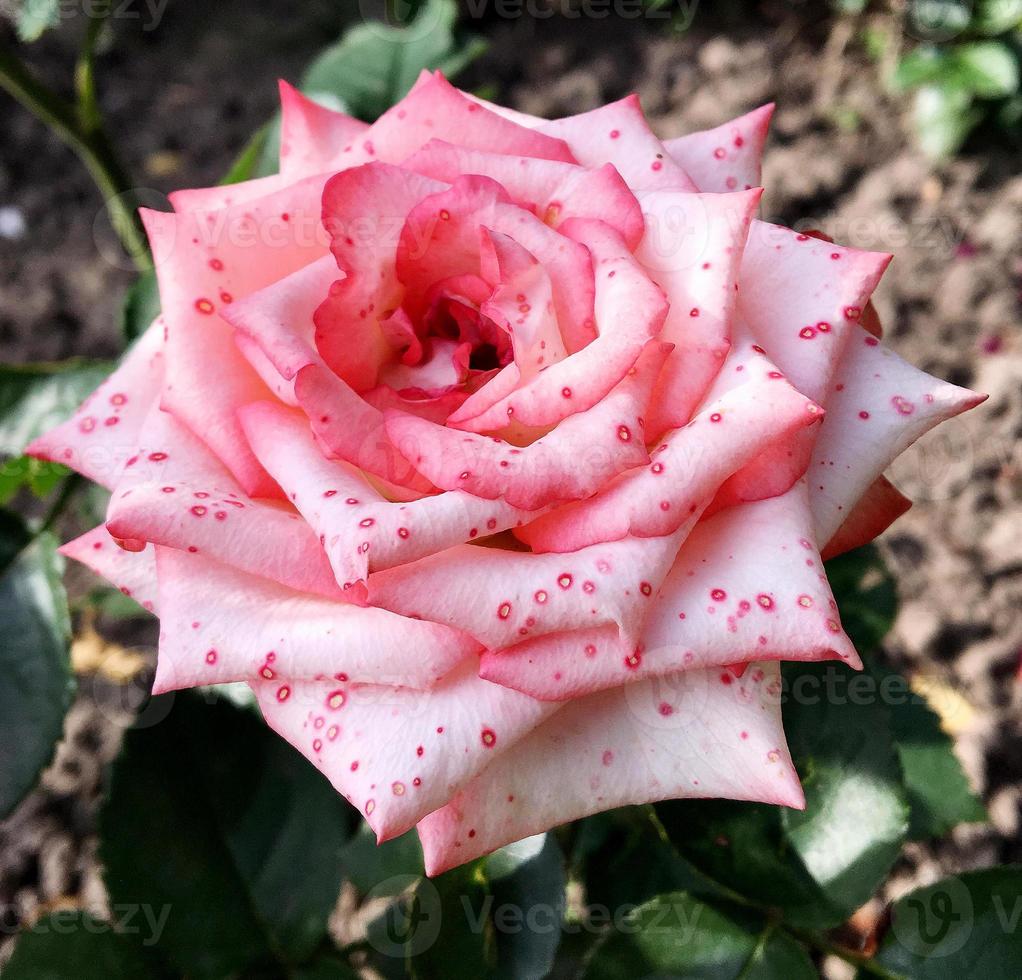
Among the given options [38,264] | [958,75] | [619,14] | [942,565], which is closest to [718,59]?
[619,14]

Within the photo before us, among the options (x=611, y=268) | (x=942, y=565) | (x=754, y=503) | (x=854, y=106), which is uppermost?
(x=611, y=268)

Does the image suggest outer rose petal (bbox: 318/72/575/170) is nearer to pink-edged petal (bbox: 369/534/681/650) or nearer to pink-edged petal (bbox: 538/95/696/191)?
pink-edged petal (bbox: 538/95/696/191)

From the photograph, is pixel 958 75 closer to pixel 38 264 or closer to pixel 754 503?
pixel 754 503

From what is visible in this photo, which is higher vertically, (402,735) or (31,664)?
(402,735)

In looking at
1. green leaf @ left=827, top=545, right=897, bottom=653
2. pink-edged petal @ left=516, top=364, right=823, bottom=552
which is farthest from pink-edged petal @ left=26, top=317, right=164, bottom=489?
green leaf @ left=827, top=545, right=897, bottom=653

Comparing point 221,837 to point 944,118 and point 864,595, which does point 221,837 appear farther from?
point 944,118

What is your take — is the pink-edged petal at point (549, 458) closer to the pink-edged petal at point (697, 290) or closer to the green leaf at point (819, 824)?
the pink-edged petal at point (697, 290)

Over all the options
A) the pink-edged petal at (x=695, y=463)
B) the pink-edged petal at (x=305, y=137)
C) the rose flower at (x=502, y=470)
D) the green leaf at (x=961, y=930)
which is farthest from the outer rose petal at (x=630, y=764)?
the pink-edged petal at (x=305, y=137)

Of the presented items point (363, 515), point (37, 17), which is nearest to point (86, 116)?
point (37, 17)
